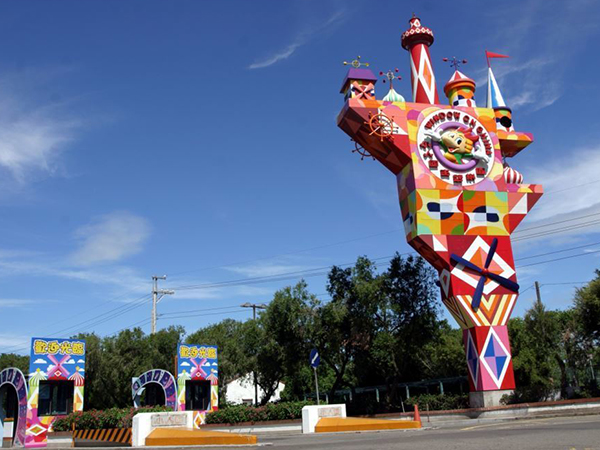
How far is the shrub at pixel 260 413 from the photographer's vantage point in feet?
97.1

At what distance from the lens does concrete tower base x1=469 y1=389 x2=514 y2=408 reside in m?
31.3

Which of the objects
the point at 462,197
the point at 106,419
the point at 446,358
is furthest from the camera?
the point at 446,358

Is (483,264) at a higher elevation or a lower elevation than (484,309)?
higher

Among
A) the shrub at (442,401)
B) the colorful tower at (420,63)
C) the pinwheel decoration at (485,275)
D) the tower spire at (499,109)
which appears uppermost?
the colorful tower at (420,63)

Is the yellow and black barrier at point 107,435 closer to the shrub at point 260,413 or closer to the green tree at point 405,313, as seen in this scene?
the shrub at point 260,413

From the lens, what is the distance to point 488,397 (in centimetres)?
3145

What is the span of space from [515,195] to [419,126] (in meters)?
7.07

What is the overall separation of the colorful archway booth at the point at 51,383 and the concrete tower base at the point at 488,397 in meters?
22.5

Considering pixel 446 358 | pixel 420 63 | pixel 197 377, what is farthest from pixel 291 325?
pixel 420 63

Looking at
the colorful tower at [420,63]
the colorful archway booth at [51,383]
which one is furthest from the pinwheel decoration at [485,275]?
the colorful archway booth at [51,383]

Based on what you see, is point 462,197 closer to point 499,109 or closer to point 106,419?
point 499,109

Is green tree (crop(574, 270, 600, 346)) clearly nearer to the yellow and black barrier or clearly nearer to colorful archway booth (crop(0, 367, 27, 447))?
the yellow and black barrier

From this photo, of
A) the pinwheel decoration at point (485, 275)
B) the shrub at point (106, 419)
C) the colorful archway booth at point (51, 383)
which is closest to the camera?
the shrub at point (106, 419)

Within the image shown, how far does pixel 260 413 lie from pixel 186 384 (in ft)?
35.1
